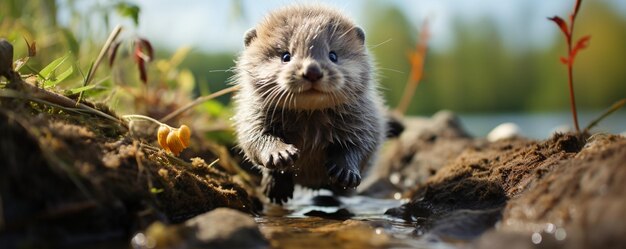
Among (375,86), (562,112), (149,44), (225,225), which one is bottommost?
(562,112)

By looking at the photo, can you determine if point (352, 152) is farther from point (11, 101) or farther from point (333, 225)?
point (11, 101)

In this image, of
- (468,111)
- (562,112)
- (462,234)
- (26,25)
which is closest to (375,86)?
(462,234)

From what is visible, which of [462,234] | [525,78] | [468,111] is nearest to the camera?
[462,234]

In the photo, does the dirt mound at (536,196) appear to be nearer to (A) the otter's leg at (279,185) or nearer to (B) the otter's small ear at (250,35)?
(A) the otter's leg at (279,185)

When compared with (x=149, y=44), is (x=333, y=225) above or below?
below

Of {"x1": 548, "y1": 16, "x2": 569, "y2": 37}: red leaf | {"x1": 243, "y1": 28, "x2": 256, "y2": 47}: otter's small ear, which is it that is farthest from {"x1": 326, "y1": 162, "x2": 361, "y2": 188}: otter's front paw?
{"x1": 548, "y1": 16, "x2": 569, "y2": 37}: red leaf
